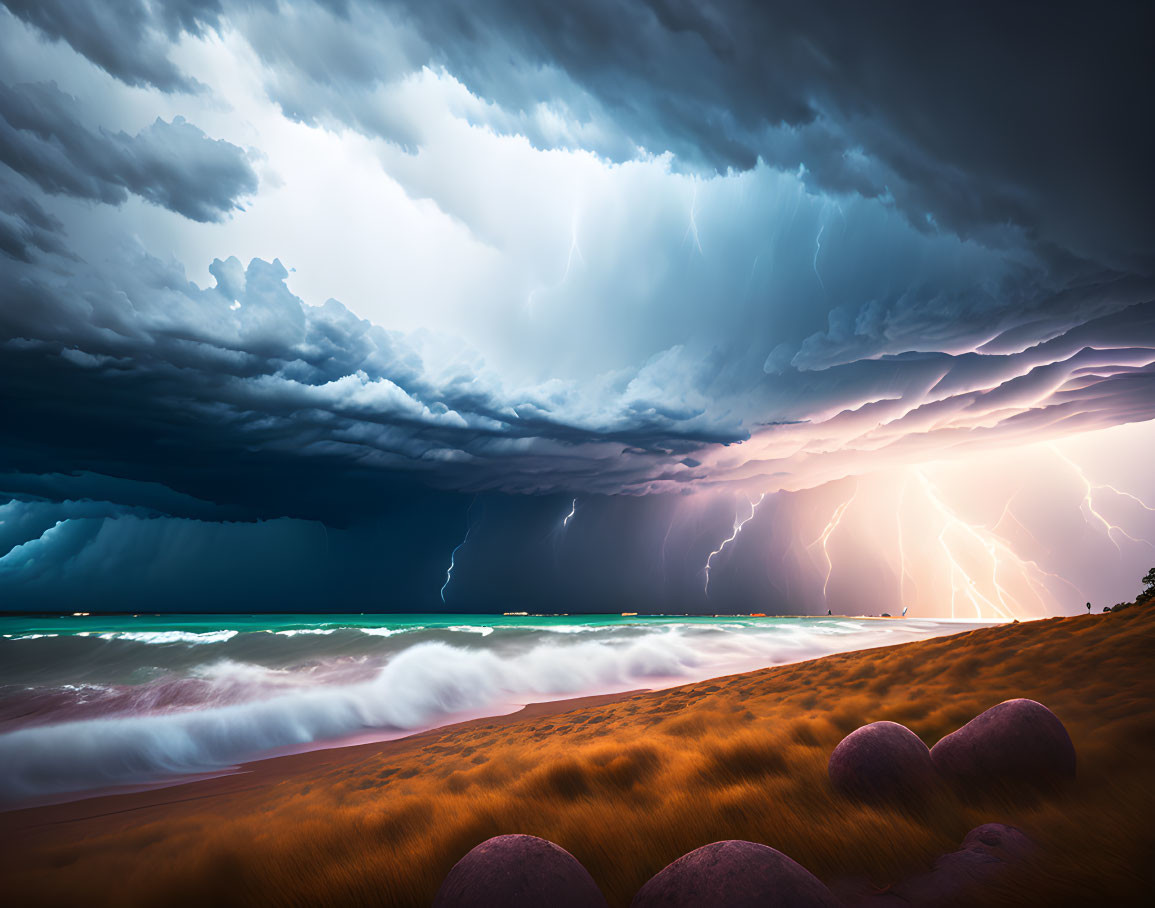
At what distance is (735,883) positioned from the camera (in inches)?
79.7

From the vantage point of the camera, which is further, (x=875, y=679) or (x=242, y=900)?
(x=875, y=679)

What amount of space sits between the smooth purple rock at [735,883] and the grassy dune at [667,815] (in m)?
0.79

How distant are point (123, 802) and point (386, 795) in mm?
4352

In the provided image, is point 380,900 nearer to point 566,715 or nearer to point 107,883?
point 107,883

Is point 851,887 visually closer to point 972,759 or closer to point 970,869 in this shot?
point 970,869

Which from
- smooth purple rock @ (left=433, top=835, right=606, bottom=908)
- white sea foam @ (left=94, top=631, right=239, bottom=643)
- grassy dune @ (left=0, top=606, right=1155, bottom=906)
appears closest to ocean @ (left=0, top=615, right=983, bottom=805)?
white sea foam @ (left=94, top=631, right=239, bottom=643)

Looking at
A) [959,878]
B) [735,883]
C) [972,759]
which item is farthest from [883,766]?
[735,883]

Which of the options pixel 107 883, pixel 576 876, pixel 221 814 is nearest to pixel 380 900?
pixel 576 876

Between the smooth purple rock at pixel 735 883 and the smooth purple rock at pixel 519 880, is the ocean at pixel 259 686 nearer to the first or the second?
the smooth purple rock at pixel 519 880

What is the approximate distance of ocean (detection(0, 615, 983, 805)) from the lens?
8180mm

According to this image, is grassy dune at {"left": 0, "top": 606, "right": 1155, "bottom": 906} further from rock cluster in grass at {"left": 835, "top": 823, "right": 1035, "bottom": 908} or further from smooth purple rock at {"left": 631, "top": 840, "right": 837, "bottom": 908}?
smooth purple rock at {"left": 631, "top": 840, "right": 837, "bottom": 908}

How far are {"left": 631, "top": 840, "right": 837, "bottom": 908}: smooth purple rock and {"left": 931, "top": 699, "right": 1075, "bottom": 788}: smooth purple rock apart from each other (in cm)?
203

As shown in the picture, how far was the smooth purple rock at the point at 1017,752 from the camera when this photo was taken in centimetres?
321

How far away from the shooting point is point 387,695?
12.3 metres
